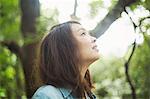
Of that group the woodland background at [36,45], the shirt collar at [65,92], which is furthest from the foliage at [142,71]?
the shirt collar at [65,92]

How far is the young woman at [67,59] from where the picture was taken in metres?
3.08

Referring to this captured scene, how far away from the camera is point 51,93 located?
117 inches

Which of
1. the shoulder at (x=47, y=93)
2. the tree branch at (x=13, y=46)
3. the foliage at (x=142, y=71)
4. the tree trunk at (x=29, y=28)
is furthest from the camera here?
the foliage at (x=142, y=71)

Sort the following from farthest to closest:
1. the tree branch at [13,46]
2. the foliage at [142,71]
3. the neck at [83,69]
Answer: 1. the foliage at [142,71]
2. the tree branch at [13,46]
3. the neck at [83,69]

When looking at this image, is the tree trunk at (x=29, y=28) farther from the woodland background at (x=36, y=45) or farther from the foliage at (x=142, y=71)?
the foliage at (x=142, y=71)

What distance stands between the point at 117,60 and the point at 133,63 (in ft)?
8.59

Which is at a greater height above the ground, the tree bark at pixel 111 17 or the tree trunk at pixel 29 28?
the tree bark at pixel 111 17

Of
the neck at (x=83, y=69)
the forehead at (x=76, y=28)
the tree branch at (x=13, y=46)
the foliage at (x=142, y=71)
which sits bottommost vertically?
the foliage at (x=142, y=71)

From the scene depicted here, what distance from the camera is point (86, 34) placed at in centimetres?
318

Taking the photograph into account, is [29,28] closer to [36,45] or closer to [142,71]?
[36,45]

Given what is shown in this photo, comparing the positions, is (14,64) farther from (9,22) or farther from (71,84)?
(71,84)

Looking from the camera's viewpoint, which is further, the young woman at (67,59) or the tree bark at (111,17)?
the tree bark at (111,17)

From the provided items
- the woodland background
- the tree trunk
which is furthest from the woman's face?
the tree trunk

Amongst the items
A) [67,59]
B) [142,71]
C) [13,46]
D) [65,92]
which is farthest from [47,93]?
[142,71]
